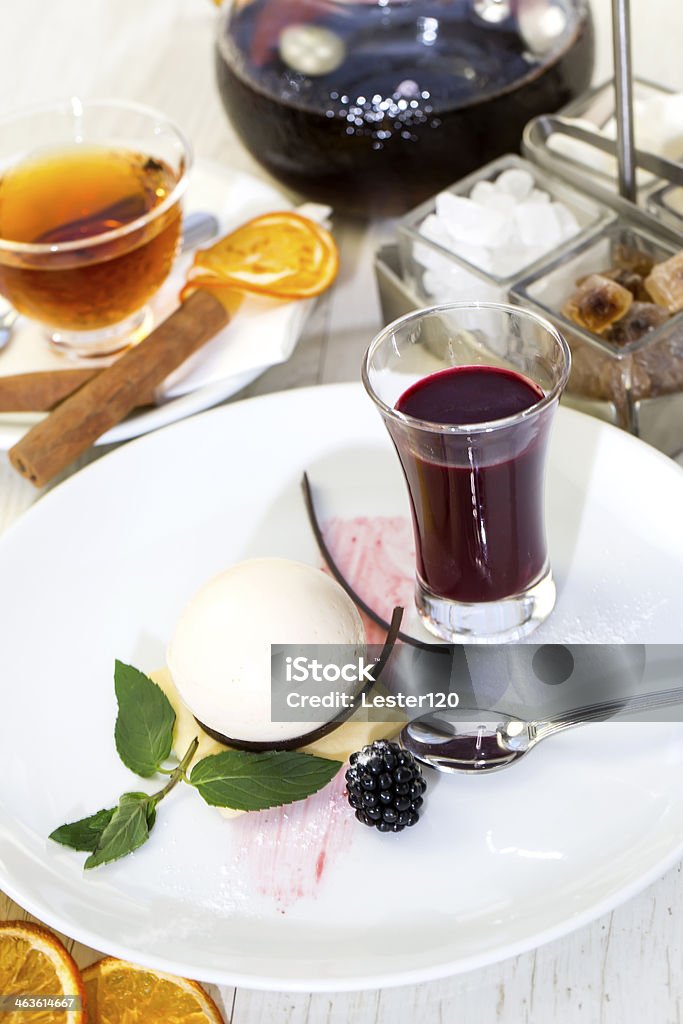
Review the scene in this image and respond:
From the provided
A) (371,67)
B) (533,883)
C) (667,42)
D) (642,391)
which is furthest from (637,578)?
(667,42)

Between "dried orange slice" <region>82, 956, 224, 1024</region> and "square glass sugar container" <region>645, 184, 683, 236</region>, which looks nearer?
"dried orange slice" <region>82, 956, 224, 1024</region>

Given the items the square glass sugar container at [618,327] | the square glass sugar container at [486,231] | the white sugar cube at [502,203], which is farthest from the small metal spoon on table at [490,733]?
the white sugar cube at [502,203]

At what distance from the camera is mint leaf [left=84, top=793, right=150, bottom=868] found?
2.65ft

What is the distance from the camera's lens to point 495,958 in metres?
0.71

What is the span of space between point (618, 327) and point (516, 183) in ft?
0.85

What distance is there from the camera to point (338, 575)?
1021mm

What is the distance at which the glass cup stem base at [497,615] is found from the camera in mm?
947

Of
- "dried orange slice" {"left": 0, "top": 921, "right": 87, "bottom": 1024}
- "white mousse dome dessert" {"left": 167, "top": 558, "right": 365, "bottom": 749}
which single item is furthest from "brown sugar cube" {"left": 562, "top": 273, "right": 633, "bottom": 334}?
"dried orange slice" {"left": 0, "top": 921, "right": 87, "bottom": 1024}

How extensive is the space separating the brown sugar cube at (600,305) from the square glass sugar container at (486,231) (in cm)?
9

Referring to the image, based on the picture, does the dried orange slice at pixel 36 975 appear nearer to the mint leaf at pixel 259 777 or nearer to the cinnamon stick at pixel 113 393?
the mint leaf at pixel 259 777

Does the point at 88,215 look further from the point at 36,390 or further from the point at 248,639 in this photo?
the point at 248,639

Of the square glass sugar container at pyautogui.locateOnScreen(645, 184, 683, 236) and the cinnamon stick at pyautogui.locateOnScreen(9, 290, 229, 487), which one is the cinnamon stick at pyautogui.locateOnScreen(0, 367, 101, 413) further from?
the square glass sugar container at pyautogui.locateOnScreen(645, 184, 683, 236)

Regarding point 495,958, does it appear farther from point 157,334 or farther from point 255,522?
point 157,334

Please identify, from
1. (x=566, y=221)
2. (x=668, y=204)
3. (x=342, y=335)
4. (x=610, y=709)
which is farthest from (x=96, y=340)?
(x=610, y=709)
